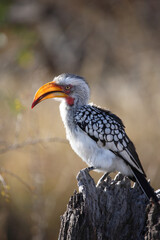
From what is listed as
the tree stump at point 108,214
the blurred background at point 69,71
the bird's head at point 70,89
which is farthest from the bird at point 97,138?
the blurred background at point 69,71

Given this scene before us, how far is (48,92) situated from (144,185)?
139cm

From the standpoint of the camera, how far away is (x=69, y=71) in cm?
1130

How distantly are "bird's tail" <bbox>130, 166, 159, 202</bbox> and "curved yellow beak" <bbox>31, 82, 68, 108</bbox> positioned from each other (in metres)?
1.13

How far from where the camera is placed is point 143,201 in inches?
139

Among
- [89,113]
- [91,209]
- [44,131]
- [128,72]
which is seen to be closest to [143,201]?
[91,209]

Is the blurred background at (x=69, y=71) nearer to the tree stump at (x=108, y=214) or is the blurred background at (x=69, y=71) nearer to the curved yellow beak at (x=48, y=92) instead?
the curved yellow beak at (x=48, y=92)

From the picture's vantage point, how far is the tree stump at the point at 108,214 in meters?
3.17

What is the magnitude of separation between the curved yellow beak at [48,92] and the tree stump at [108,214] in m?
0.99

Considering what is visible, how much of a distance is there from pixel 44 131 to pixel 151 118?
2355 millimetres

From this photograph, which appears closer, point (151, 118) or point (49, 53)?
point (151, 118)

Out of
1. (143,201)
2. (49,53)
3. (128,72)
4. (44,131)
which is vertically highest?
(49,53)

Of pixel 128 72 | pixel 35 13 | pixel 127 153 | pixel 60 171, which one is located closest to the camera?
pixel 127 153

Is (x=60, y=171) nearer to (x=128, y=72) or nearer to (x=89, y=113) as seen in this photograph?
(x=89, y=113)

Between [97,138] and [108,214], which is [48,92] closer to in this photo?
[97,138]
